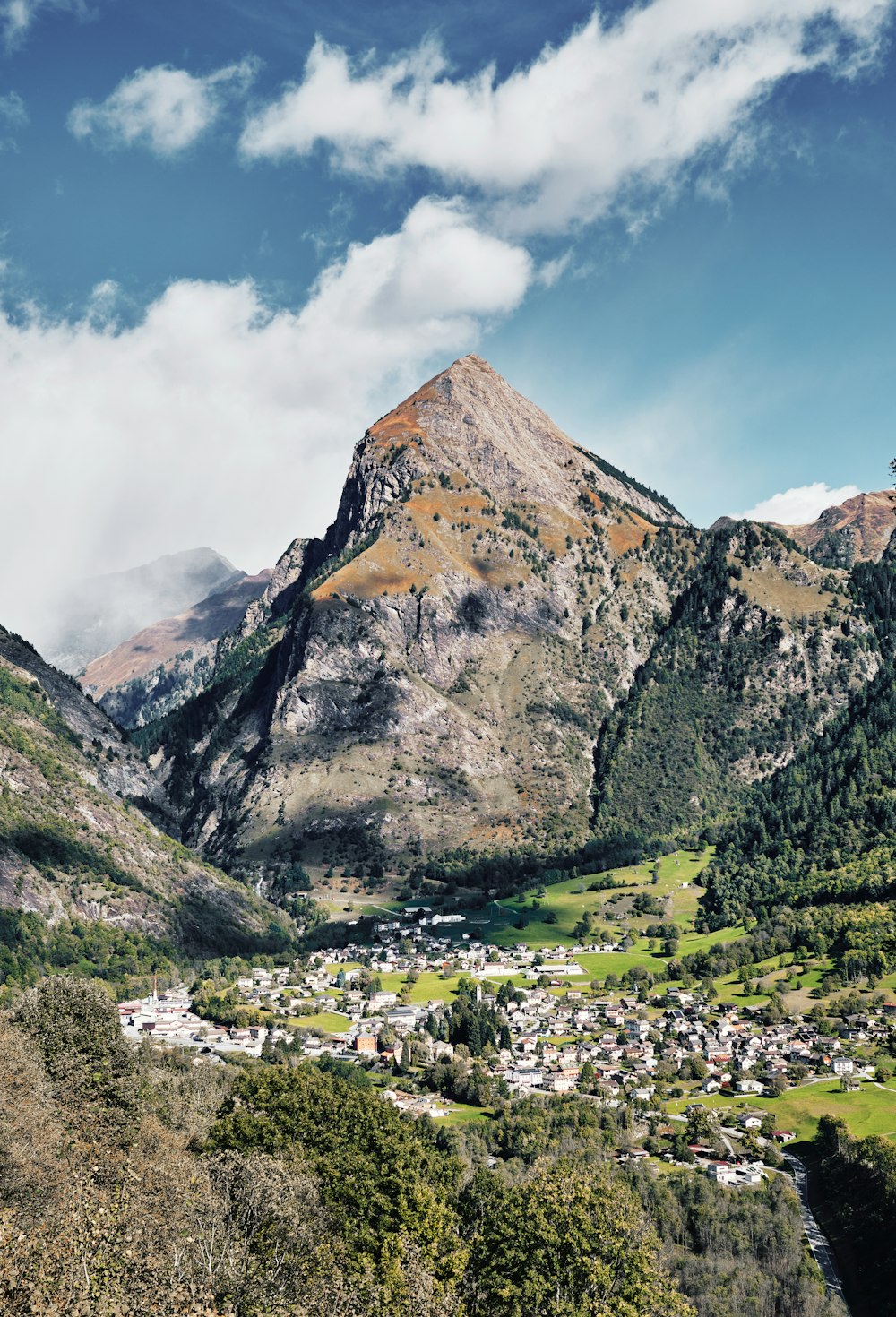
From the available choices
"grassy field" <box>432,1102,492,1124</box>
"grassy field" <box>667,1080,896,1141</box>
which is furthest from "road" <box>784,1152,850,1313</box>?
"grassy field" <box>432,1102,492,1124</box>

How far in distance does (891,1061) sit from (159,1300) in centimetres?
11098

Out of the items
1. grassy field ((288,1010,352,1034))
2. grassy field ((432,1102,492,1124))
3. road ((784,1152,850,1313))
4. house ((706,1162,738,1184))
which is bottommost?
road ((784,1152,850,1313))

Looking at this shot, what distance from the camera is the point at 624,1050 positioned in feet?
452

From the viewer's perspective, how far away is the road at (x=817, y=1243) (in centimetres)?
7688

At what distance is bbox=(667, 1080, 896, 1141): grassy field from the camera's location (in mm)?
105188

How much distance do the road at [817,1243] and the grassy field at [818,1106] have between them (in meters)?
10.8

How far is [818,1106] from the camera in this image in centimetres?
11312

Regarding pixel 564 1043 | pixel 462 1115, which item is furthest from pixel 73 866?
pixel 462 1115

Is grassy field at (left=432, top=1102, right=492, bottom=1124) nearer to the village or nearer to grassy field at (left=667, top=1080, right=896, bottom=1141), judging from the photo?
the village

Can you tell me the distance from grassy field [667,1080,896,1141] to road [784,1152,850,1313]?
10756mm

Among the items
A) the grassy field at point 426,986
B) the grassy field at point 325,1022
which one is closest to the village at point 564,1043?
the grassy field at point 325,1022

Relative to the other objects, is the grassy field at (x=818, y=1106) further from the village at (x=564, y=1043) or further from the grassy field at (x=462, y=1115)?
the grassy field at (x=462, y=1115)

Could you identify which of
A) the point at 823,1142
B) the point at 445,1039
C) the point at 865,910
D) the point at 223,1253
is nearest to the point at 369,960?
the point at 445,1039

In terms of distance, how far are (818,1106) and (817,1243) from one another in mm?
32360
